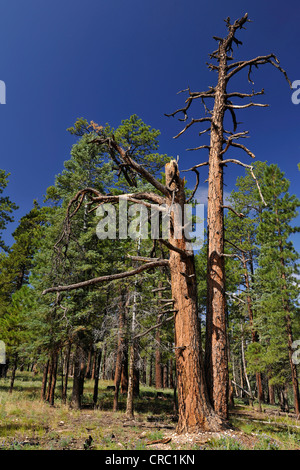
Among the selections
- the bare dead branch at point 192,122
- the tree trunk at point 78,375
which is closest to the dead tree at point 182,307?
the bare dead branch at point 192,122

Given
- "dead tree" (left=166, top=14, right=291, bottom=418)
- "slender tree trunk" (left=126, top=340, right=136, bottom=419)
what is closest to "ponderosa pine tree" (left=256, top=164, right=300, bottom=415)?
"slender tree trunk" (left=126, top=340, right=136, bottom=419)

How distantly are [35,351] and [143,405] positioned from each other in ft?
26.1

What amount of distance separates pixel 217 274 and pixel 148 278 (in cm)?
809

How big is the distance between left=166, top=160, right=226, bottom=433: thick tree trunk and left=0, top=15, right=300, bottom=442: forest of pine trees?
0.02 metres

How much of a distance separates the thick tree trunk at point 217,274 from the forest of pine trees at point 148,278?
23 mm

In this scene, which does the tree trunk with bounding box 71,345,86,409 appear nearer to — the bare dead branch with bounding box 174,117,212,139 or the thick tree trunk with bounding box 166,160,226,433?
the thick tree trunk with bounding box 166,160,226,433

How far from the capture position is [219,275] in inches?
227

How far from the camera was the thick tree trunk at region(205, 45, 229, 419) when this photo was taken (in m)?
5.12

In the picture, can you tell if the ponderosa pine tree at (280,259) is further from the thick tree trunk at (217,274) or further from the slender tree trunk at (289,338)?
the thick tree trunk at (217,274)

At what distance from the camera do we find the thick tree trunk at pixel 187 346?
4668mm

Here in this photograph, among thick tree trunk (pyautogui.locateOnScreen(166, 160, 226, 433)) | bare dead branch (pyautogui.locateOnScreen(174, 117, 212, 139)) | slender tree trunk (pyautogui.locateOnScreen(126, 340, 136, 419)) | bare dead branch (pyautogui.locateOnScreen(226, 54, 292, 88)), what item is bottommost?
slender tree trunk (pyautogui.locateOnScreen(126, 340, 136, 419))
